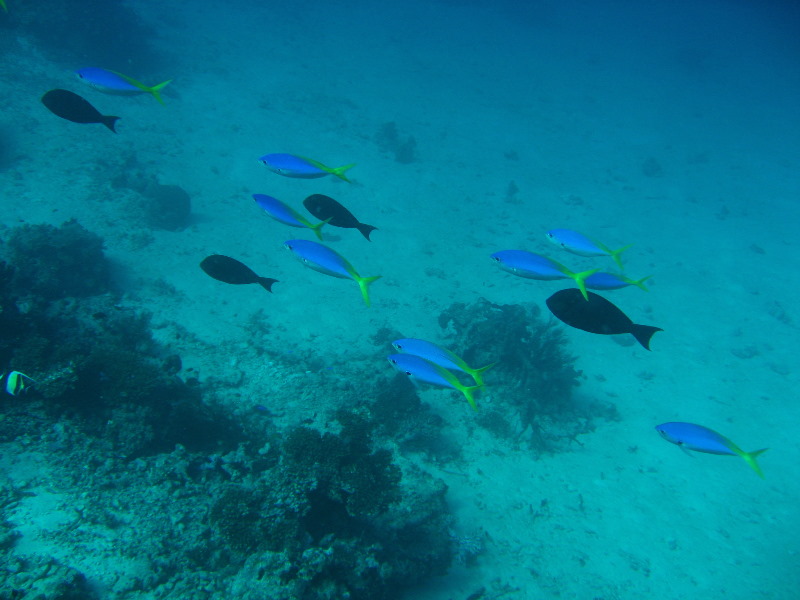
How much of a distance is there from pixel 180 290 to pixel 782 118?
48.5 metres

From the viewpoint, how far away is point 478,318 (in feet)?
28.6

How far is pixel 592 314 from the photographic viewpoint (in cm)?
298

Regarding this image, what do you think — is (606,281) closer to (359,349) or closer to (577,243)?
(577,243)

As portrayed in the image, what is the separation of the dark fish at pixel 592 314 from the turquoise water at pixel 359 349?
261 centimetres

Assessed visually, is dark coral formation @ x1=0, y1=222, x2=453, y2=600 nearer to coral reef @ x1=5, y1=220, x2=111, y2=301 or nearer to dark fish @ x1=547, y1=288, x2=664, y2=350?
coral reef @ x1=5, y1=220, x2=111, y2=301

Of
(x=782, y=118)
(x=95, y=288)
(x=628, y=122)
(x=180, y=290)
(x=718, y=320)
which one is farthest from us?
(x=782, y=118)

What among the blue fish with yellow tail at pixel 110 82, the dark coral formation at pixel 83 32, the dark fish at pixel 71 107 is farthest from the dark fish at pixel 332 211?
the dark coral formation at pixel 83 32

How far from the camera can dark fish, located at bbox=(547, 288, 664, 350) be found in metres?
2.96

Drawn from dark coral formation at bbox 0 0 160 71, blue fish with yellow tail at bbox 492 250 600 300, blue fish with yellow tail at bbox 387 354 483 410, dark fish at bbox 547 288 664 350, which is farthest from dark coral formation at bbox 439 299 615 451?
dark coral formation at bbox 0 0 160 71

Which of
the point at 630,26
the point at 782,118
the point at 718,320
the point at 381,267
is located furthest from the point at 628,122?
the point at 630,26

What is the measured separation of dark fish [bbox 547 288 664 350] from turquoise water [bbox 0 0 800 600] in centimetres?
261

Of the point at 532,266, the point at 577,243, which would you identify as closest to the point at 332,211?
the point at 532,266

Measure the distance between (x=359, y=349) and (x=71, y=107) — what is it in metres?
5.90

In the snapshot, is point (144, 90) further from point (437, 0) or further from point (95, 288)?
point (437, 0)
